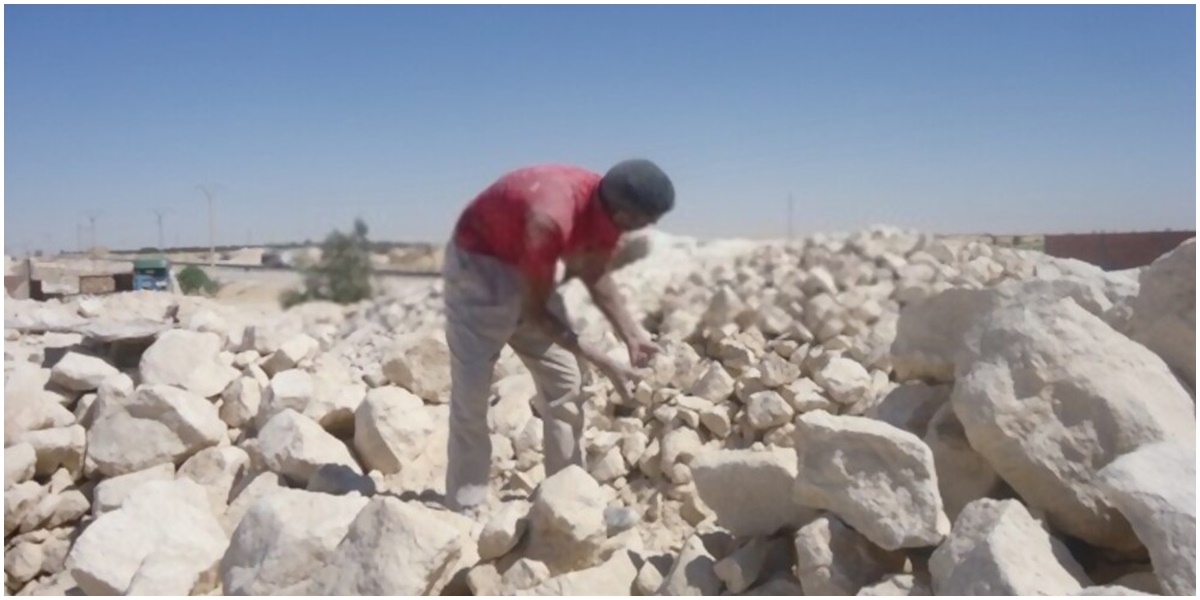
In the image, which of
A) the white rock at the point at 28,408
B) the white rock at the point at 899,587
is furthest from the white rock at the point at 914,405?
the white rock at the point at 28,408

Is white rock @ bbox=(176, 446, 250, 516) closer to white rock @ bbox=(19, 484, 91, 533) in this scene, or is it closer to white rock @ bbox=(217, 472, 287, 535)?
white rock @ bbox=(217, 472, 287, 535)

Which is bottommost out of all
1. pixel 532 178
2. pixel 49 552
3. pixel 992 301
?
pixel 49 552

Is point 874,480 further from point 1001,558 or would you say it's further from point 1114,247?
point 1114,247

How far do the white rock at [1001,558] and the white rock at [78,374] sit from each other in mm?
4293

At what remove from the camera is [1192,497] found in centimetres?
215

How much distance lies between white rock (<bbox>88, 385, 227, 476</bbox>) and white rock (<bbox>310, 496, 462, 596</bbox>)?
81.0 inches

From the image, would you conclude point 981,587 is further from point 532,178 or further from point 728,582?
point 532,178

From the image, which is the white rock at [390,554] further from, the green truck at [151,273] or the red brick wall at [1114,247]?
the green truck at [151,273]

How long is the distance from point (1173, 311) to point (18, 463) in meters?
4.42

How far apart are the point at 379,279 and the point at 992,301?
488 cm

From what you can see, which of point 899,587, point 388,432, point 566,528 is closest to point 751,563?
point 899,587

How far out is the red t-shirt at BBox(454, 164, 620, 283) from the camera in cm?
318

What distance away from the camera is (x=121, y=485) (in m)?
4.39

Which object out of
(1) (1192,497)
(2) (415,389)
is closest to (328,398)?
(2) (415,389)
